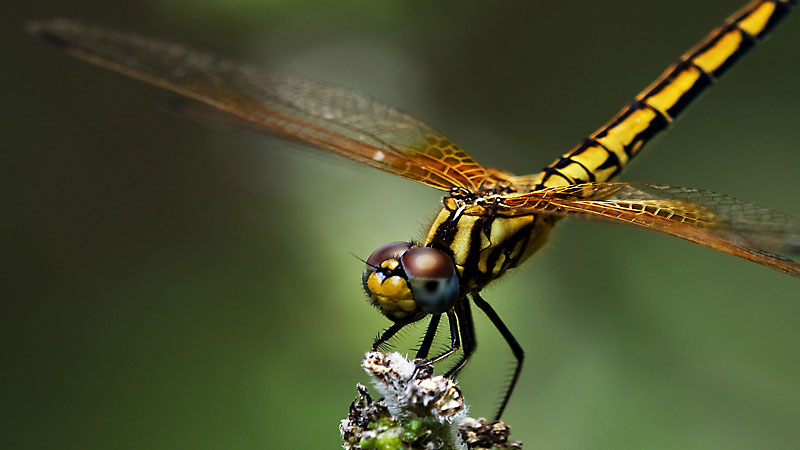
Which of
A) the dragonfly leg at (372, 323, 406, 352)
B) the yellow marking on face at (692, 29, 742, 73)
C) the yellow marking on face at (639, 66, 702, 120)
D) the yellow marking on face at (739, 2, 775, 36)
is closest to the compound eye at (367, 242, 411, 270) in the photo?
the dragonfly leg at (372, 323, 406, 352)

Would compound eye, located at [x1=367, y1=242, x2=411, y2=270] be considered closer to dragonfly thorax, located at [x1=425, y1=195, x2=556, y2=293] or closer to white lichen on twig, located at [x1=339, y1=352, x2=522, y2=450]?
dragonfly thorax, located at [x1=425, y1=195, x2=556, y2=293]

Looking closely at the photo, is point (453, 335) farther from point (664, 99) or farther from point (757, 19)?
point (757, 19)

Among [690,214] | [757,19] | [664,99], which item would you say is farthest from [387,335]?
[757,19]

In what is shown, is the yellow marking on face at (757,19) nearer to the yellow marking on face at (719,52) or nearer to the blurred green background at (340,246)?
the yellow marking on face at (719,52)

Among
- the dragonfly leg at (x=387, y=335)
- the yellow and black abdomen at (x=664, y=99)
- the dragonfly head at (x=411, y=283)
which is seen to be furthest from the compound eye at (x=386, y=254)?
the yellow and black abdomen at (x=664, y=99)

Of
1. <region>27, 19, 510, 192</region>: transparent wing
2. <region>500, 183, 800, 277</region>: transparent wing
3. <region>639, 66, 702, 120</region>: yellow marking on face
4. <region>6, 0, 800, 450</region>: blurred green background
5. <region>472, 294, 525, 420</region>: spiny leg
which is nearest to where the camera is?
<region>500, 183, 800, 277</region>: transparent wing

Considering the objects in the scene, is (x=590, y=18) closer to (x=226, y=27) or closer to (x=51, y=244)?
(x=226, y=27)
